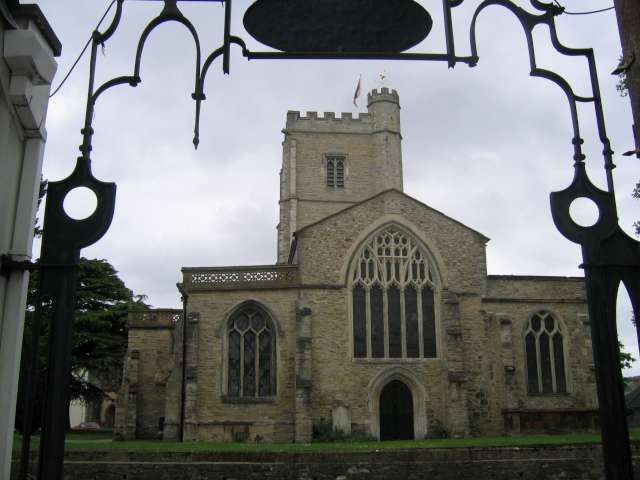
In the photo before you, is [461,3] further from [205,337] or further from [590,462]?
[205,337]

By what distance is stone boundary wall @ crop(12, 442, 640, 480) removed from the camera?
1756 cm

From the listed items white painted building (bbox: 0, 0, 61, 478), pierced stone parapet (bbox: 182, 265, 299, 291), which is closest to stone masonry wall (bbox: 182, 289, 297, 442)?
pierced stone parapet (bbox: 182, 265, 299, 291)

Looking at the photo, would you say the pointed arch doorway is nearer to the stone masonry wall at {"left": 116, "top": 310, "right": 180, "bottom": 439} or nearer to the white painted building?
the stone masonry wall at {"left": 116, "top": 310, "right": 180, "bottom": 439}

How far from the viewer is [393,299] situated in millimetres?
27828

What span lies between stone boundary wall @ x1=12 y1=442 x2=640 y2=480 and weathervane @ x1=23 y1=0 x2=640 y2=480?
1523 centimetres

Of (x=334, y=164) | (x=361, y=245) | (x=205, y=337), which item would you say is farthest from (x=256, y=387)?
(x=334, y=164)

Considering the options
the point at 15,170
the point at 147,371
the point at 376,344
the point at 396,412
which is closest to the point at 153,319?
the point at 147,371

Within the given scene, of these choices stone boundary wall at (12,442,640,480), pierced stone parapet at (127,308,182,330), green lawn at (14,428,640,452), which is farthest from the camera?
pierced stone parapet at (127,308,182,330)

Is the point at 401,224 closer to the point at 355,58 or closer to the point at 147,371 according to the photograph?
the point at 147,371

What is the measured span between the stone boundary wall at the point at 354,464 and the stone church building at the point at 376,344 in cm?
750

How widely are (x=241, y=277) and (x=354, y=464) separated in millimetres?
11397

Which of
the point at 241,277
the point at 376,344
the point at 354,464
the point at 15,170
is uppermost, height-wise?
the point at 241,277

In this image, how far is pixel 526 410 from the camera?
2703 centimetres

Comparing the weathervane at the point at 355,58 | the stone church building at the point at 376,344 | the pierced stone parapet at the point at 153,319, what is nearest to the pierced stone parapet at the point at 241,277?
the stone church building at the point at 376,344
